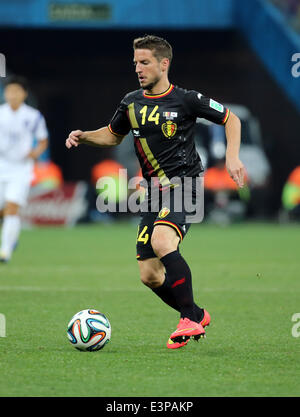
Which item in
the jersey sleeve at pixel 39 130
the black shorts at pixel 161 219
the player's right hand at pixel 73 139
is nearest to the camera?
the black shorts at pixel 161 219

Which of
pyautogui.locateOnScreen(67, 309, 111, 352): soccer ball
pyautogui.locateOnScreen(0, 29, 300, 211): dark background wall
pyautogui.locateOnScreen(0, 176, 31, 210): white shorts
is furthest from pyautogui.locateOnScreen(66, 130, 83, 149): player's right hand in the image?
pyautogui.locateOnScreen(0, 29, 300, 211): dark background wall

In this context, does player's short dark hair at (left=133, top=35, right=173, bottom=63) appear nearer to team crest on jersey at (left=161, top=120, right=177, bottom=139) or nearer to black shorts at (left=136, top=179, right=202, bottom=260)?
team crest on jersey at (left=161, top=120, right=177, bottom=139)

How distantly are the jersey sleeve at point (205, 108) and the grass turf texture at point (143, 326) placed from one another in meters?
1.50

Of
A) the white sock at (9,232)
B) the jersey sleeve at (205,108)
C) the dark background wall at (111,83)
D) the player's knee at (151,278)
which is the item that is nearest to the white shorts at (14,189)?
the white sock at (9,232)

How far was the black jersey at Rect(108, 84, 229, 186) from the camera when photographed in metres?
6.38

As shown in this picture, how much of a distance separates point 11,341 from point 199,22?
54.3ft

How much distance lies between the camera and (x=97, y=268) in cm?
1157

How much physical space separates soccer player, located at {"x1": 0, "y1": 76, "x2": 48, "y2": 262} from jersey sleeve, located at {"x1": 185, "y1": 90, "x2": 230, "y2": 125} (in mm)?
5510

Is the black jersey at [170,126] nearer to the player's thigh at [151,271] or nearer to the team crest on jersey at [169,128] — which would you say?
the team crest on jersey at [169,128]

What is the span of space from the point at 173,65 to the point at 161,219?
76.6 feet

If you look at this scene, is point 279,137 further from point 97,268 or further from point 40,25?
point 97,268

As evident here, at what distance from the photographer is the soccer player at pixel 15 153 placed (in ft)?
38.7

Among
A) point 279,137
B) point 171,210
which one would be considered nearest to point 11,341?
point 171,210

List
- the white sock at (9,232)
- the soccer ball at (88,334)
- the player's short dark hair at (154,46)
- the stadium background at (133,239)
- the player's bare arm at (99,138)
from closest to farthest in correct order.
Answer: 1. the stadium background at (133,239)
2. the soccer ball at (88,334)
3. the player's short dark hair at (154,46)
4. the player's bare arm at (99,138)
5. the white sock at (9,232)
